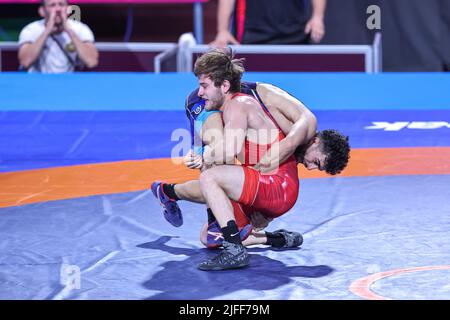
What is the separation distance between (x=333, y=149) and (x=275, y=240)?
50cm

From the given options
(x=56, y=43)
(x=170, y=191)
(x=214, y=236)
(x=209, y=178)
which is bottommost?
(x=214, y=236)

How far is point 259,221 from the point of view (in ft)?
16.8

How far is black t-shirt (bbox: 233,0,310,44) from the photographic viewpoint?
9438 mm

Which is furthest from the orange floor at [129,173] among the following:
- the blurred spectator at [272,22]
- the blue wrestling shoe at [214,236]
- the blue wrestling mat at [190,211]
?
the blurred spectator at [272,22]

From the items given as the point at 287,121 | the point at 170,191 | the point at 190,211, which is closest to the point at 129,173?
the point at 190,211

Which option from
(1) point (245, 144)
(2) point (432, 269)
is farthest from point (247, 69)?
(2) point (432, 269)

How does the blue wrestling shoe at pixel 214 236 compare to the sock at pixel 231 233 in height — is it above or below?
below

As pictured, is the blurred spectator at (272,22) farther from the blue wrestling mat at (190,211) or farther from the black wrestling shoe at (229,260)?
the black wrestling shoe at (229,260)

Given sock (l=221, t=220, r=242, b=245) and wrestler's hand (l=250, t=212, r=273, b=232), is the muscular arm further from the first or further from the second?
sock (l=221, t=220, r=242, b=245)

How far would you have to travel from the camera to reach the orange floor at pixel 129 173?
6199mm

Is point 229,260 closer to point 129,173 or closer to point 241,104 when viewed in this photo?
point 241,104

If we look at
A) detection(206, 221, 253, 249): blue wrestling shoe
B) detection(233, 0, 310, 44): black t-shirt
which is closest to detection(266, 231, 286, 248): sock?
detection(206, 221, 253, 249): blue wrestling shoe

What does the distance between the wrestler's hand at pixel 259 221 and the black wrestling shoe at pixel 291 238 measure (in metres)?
0.09

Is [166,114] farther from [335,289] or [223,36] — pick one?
[335,289]
